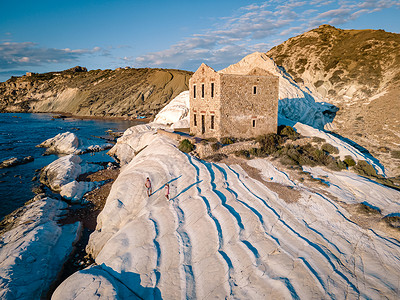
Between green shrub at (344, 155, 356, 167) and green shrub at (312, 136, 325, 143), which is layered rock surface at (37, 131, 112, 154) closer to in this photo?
green shrub at (312, 136, 325, 143)

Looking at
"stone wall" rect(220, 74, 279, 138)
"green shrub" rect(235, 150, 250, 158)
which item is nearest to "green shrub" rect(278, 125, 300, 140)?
"stone wall" rect(220, 74, 279, 138)

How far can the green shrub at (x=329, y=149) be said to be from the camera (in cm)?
2501

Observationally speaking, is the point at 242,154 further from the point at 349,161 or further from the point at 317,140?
the point at 349,161

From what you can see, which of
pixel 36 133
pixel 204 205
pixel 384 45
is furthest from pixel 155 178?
pixel 384 45

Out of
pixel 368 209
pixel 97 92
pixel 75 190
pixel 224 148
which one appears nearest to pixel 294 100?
pixel 224 148

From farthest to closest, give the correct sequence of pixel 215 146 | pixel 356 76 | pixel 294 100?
1. pixel 356 76
2. pixel 294 100
3. pixel 215 146

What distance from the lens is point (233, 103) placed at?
2350cm

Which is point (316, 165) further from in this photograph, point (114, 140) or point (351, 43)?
point (351, 43)

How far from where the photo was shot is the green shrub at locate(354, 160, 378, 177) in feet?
72.2

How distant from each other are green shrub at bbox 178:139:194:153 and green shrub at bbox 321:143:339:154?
49.1 ft

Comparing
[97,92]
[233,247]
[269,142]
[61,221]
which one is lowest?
[61,221]

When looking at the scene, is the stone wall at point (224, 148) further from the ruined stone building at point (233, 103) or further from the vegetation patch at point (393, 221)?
the vegetation patch at point (393, 221)

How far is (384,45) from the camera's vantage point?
5650 centimetres

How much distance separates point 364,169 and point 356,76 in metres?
39.6
